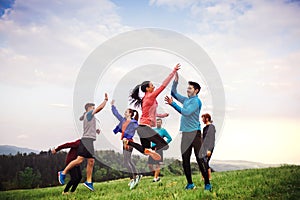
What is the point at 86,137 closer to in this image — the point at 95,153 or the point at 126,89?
the point at 95,153

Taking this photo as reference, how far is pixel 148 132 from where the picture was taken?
841cm

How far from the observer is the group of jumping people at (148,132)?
A: 24.4 ft

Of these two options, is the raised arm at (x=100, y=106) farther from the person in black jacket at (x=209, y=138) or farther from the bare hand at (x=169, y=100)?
the person in black jacket at (x=209, y=138)

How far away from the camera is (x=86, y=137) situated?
8.83 metres

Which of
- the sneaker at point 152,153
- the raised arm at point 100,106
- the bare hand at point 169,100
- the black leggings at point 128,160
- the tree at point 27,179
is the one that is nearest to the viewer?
the bare hand at point 169,100

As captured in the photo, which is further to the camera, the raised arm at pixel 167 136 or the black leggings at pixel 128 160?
the raised arm at pixel 167 136

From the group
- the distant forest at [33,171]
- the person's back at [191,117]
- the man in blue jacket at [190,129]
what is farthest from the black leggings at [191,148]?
the distant forest at [33,171]

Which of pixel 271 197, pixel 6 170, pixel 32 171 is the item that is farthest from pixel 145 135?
pixel 6 170

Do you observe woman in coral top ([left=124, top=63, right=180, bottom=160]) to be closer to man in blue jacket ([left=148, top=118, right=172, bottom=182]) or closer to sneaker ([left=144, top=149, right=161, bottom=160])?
sneaker ([left=144, top=149, right=161, bottom=160])

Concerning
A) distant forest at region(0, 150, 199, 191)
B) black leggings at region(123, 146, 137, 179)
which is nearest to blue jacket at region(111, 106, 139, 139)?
black leggings at region(123, 146, 137, 179)

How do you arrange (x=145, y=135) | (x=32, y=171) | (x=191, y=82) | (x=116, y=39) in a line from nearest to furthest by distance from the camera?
(x=191, y=82) < (x=145, y=135) < (x=116, y=39) < (x=32, y=171)

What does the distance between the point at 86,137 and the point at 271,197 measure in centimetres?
508

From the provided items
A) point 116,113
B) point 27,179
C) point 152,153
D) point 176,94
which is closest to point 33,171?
point 27,179

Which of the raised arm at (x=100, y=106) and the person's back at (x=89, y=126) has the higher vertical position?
the raised arm at (x=100, y=106)
